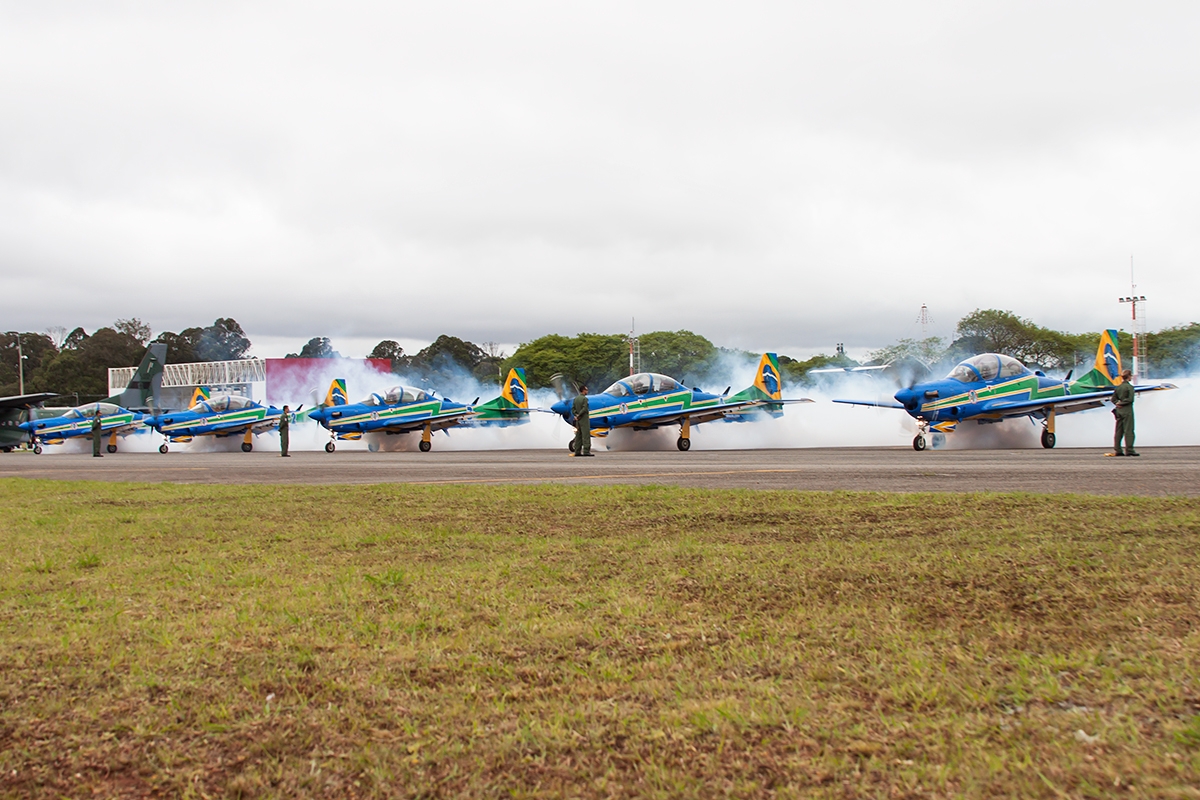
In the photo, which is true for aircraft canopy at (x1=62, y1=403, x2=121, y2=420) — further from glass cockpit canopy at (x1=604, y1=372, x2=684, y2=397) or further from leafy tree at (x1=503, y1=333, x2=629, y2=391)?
leafy tree at (x1=503, y1=333, x2=629, y2=391)

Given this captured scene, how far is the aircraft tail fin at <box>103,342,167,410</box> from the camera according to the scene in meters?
45.7

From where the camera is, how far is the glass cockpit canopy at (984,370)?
2359 centimetres

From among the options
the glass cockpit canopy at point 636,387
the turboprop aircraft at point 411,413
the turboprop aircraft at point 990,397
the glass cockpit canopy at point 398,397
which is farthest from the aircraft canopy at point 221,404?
the turboprop aircraft at point 990,397

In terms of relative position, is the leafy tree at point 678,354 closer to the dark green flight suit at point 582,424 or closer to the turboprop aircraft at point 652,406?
the turboprop aircraft at point 652,406

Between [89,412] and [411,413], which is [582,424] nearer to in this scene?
[411,413]

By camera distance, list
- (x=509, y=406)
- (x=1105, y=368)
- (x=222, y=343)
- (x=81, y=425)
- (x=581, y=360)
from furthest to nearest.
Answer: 1. (x=222, y=343)
2. (x=581, y=360)
3. (x=81, y=425)
4. (x=509, y=406)
5. (x=1105, y=368)

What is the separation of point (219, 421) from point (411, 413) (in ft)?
31.7

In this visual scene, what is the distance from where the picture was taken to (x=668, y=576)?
187 inches

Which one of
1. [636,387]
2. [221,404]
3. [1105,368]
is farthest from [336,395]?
[1105,368]

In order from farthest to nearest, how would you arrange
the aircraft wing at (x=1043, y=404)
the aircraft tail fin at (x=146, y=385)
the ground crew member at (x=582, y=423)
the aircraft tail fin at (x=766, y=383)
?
the aircraft tail fin at (x=146, y=385) < the aircraft tail fin at (x=766, y=383) < the aircraft wing at (x=1043, y=404) < the ground crew member at (x=582, y=423)

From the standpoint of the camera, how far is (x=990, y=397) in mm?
23500

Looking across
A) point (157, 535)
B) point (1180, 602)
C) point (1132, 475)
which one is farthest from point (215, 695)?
point (1132, 475)

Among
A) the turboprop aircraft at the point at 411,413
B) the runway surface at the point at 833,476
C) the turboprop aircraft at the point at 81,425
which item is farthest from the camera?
the turboprop aircraft at the point at 81,425

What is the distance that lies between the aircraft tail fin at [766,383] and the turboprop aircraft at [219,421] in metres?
20.5
